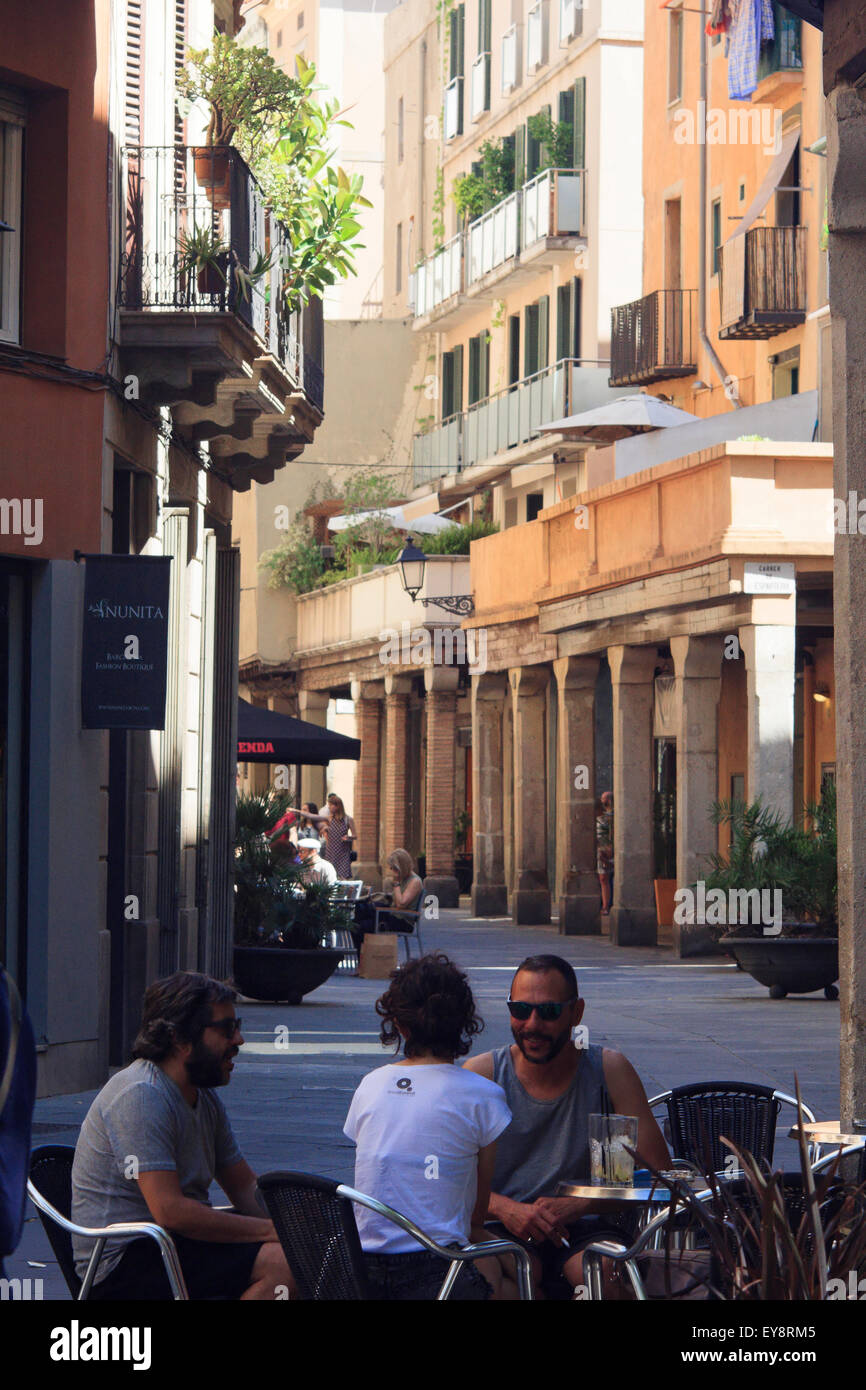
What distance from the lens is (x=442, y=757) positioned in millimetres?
39219

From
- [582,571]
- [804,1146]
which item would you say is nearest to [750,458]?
[582,571]

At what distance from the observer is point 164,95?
1692 centimetres

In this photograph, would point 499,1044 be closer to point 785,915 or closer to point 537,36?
point 785,915

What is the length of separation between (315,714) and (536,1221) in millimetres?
42521

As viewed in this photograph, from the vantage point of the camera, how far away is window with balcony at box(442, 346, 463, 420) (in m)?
47.1

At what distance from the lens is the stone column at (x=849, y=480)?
761 cm

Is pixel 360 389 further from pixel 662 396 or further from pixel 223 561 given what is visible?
pixel 223 561

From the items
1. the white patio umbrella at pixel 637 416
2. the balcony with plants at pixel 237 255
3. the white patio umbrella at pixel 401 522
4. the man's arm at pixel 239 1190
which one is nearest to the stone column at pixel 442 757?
the white patio umbrella at pixel 401 522

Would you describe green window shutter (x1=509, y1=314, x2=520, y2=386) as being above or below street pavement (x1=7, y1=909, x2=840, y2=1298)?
above

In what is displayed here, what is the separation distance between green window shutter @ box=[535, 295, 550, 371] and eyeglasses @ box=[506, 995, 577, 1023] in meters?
35.3

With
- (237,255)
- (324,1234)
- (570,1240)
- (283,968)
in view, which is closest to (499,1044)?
(283,968)

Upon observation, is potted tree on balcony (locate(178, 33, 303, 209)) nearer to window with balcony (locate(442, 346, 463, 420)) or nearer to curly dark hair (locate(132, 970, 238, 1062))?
curly dark hair (locate(132, 970, 238, 1062))

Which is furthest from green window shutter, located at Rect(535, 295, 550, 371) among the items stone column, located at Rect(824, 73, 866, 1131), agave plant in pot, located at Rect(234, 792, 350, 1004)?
stone column, located at Rect(824, 73, 866, 1131)

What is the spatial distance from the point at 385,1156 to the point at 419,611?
3305 centimetres
